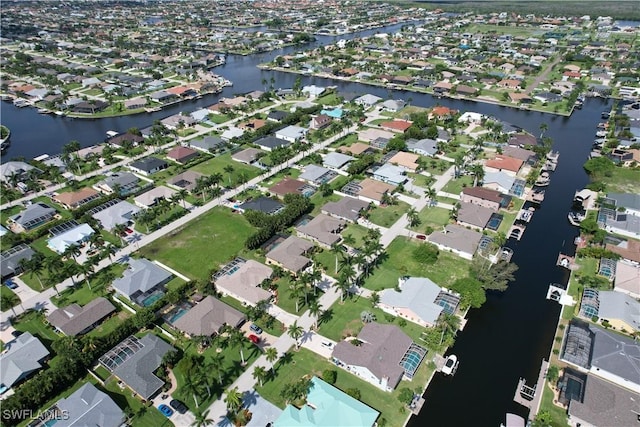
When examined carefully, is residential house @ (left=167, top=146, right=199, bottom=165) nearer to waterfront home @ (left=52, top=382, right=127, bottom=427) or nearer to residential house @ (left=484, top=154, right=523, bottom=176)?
waterfront home @ (left=52, top=382, right=127, bottom=427)

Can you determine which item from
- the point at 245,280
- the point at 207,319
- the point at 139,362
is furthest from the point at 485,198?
the point at 139,362

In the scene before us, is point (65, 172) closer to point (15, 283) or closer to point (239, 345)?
point (15, 283)

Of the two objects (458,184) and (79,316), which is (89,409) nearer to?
(79,316)

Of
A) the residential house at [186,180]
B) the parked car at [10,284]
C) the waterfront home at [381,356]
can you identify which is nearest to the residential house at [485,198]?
the waterfront home at [381,356]

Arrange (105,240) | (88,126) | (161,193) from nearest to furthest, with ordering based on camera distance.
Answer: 1. (105,240)
2. (161,193)
3. (88,126)

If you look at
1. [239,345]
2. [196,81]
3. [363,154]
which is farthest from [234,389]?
[196,81]

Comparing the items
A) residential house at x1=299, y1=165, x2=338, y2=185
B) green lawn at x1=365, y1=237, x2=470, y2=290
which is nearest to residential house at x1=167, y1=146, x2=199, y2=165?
residential house at x1=299, y1=165, x2=338, y2=185
